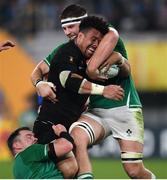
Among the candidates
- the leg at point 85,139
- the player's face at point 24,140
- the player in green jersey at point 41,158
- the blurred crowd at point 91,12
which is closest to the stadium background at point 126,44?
the blurred crowd at point 91,12

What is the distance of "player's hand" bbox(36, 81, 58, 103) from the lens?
28.6ft

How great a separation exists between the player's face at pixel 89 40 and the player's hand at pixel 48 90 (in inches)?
19.2

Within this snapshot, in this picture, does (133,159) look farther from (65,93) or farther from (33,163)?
(33,163)

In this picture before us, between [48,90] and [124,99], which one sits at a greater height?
[48,90]

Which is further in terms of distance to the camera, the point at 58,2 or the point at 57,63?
the point at 58,2

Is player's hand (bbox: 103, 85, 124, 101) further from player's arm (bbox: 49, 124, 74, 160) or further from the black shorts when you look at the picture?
the black shorts

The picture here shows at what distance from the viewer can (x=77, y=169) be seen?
28.5 feet

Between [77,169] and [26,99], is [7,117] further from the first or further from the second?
[77,169]

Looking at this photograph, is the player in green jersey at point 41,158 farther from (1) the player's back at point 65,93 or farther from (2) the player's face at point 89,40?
(2) the player's face at point 89,40

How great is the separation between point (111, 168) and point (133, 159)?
24.9 ft

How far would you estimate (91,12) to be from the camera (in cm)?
2053

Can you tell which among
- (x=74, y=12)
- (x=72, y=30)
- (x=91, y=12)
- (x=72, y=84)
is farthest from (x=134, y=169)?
(x=91, y=12)

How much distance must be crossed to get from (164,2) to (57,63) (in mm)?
12625

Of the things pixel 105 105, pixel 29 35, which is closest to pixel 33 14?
pixel 29 35
